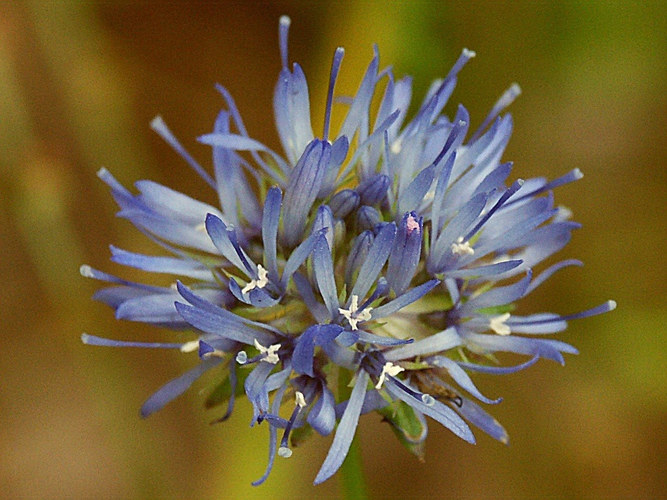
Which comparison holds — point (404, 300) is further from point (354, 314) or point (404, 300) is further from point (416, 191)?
point (416, 191)

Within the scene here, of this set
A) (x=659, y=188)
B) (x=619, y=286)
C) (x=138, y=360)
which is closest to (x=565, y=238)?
(x=619, y=286)

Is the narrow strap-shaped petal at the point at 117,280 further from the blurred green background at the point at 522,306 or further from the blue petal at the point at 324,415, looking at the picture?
the blurred green background at the point at 522,306

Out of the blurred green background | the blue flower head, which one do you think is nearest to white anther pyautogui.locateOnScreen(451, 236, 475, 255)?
the blue flower head

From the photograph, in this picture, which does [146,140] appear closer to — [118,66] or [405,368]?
[118,66]

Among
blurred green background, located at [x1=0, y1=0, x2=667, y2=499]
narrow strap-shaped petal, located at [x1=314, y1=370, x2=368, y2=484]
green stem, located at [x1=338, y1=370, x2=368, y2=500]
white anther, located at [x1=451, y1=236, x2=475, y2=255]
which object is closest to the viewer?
narrow strap-shaped petal, located at [x1=314, y1=370, x2=368, y2=484]

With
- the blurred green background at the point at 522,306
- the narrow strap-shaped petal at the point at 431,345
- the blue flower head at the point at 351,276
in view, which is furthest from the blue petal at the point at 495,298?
the blurred green background at the point at 522,306

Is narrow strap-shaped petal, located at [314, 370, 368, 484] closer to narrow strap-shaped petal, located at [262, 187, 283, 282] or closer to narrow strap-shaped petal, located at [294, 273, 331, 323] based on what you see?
narrow strap-shaped petal, located at [294, 273, 331, 323]

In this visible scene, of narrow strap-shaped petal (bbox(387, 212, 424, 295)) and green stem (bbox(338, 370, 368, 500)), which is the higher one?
narrow strap-shaped petal (bbox(387, 212, 424, 295))
